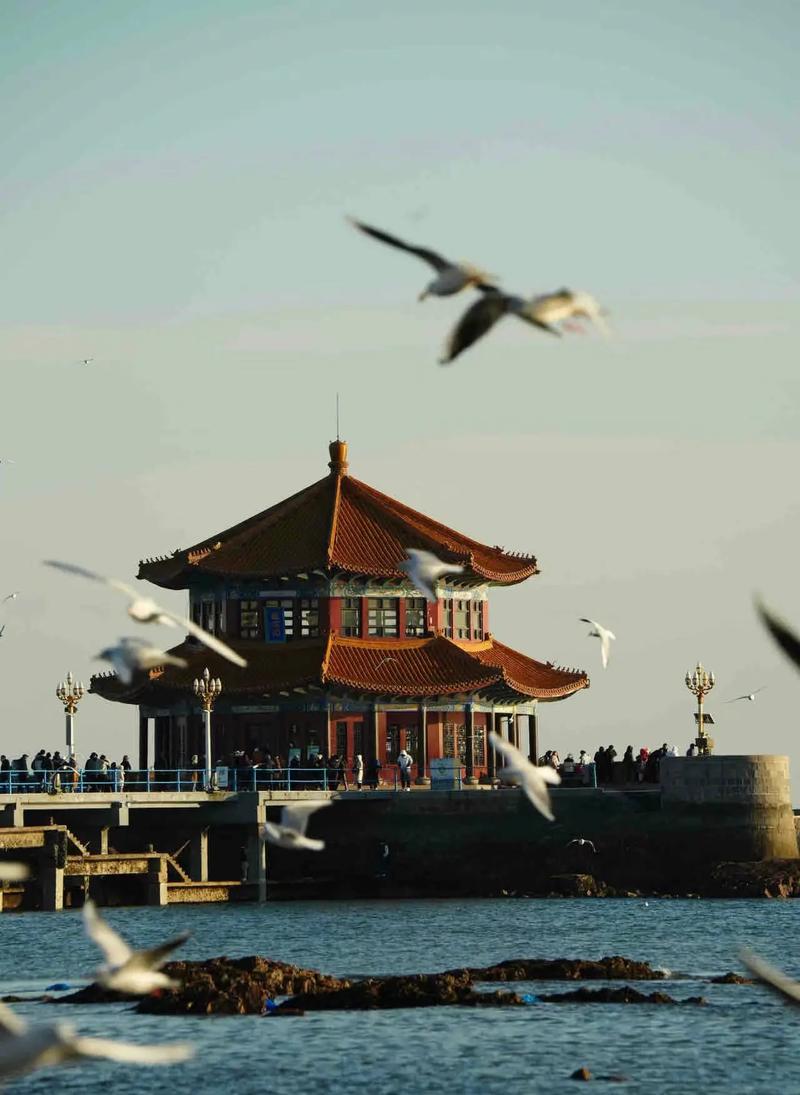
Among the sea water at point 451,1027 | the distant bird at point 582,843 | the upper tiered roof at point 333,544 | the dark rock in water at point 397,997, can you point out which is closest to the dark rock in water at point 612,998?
the sea water at point 451,1027

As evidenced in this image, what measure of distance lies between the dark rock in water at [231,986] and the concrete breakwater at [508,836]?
2530 centimetres

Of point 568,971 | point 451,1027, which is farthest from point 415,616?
point 451,1027

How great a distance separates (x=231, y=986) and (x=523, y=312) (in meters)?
25.1

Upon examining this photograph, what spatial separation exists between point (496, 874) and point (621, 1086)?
38.2 m

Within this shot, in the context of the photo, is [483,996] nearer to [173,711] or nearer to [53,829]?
[53,829]

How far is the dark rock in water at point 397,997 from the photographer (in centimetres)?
4047

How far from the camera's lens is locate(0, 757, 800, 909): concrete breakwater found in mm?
69625

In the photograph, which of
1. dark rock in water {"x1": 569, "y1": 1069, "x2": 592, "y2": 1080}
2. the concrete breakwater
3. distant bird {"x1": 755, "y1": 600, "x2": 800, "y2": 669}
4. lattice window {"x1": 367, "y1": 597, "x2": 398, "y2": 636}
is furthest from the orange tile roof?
distant bird {"x1": 755, "y1": 600, "x2": 800, "y2": 669}

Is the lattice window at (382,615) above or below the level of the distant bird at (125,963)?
above

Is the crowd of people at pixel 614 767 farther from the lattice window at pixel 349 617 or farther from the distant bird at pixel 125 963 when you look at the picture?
the distant bird at pixel 125 963

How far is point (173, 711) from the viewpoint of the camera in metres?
83.1

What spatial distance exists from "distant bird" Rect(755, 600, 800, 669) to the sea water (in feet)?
64.5

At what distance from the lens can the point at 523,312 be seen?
58.7 feet

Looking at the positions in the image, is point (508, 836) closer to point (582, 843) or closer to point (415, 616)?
point (582, 843)
